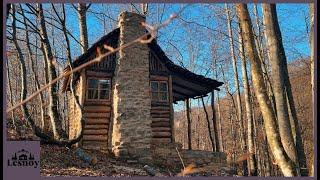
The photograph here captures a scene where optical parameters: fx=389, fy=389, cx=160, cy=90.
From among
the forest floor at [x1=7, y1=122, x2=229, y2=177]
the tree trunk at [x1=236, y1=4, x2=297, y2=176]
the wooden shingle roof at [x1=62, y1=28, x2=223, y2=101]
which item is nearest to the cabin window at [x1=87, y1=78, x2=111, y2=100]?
the wooden shingle roof at [x1=62, y1=28, x2=223, y2=101]

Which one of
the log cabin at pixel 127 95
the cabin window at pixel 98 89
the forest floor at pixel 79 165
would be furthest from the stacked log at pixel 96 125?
the forest floor at pixel 79 165

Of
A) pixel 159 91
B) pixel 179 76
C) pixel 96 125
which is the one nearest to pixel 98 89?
pixel 96 125

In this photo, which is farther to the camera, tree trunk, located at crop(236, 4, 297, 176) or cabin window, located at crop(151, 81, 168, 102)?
cabin window, located at crop(151, 81, 168, 102)

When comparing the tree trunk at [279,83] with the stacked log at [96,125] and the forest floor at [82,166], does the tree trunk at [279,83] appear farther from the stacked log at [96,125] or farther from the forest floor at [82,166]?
the stacked log at [96,125]

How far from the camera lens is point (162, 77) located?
54.3 feet

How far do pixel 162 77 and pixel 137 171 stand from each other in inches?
210

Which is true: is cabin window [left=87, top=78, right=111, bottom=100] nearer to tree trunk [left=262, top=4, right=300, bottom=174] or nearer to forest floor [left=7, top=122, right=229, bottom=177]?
forest floor [left=7, top=122, right=229, bottom=177]

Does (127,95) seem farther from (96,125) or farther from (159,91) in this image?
(159,91)

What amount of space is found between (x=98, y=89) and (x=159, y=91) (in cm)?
261

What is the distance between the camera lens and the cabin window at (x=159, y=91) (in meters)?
16.4

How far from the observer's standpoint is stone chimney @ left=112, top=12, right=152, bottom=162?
48.0 ft

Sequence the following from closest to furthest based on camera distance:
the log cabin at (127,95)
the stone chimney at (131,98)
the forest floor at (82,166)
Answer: the forest floor at (82,166), the stone chimney at (131,98), the log cabin at (127,95)

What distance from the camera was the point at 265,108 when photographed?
6.27 meters

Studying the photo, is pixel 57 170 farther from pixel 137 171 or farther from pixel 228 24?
pixel 228 24
